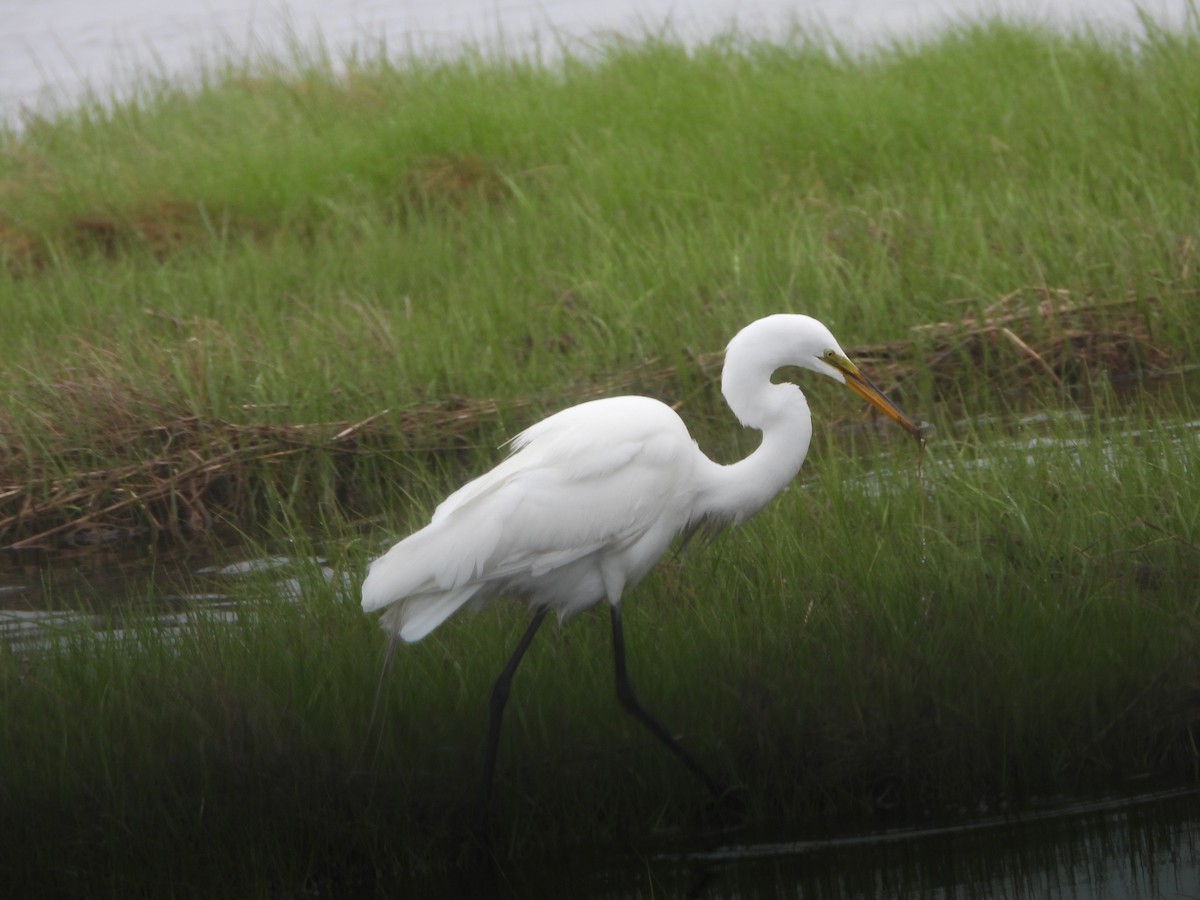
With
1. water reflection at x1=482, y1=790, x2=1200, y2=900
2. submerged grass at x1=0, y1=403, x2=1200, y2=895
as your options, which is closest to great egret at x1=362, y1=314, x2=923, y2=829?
submerged grass at x1=0, y1=403, x2=1200, y2=895

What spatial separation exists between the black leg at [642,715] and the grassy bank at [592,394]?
0.06 metres

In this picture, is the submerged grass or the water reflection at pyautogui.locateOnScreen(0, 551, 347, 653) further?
the water reflection at pyautogui.locateOnScreen(0, 551, 347, 653)

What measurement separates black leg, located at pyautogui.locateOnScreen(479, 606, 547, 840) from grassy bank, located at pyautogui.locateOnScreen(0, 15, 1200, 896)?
8 cm

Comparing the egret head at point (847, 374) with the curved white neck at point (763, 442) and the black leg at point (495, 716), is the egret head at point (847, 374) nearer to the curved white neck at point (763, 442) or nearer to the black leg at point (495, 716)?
the curved white neck at point (763, 442)

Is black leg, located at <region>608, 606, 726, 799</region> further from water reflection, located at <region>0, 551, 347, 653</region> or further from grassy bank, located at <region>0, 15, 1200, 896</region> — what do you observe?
water reflection, located at <region>0, 551, 347, 653</region>

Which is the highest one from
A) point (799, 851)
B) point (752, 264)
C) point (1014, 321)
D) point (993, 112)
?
point (993, 112)

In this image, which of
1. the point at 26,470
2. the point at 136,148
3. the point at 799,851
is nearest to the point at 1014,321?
the point at 799,851

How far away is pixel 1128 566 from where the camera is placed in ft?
11.8

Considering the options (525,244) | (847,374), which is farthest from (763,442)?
(525,244)

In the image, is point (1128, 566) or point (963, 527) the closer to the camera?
point (1128, 566)

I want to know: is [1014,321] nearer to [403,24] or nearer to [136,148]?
[136,148]

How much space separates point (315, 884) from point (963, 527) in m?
1.78

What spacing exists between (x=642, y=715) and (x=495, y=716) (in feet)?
0.98

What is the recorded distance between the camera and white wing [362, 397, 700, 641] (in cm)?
336
